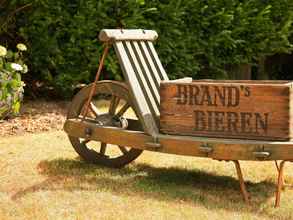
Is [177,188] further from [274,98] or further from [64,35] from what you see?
[64,35]

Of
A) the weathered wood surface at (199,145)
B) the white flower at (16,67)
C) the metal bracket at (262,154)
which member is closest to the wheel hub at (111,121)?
the weathered wood surface at (199,145)

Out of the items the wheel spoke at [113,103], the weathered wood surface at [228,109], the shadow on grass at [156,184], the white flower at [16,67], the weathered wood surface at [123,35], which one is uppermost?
the weathered wood surface at [123,35]

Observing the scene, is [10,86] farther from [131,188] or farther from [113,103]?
[131,188]

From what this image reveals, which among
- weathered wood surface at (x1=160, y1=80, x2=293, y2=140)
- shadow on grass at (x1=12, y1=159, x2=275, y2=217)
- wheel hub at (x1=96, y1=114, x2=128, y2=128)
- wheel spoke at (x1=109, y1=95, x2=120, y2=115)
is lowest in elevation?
shadow on grass at (x1=12, y1=159, x2=275, y2=217)

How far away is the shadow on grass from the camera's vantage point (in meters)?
4.67

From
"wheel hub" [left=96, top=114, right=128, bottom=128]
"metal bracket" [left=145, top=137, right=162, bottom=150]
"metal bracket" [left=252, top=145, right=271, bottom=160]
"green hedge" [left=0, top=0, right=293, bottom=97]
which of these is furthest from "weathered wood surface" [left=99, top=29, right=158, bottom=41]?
"green hedge" [left=0, top=0, right=293, bottom=97]

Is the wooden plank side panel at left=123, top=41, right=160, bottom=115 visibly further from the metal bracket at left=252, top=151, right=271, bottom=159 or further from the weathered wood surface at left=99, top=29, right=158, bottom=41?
the metal bracket at left=252, top=151, right=271, bottom=159

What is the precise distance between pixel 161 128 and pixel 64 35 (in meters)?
3.70

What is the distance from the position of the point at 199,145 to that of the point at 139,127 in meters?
0.96

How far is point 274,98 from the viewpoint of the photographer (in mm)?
4523

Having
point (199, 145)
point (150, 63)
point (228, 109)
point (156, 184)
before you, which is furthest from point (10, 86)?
point (228, 109)

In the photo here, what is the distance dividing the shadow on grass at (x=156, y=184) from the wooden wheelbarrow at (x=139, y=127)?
0.52 feet

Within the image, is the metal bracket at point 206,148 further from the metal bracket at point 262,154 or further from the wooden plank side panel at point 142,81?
the wooden plank side panel at point 142,81

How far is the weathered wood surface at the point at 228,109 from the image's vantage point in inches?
178
